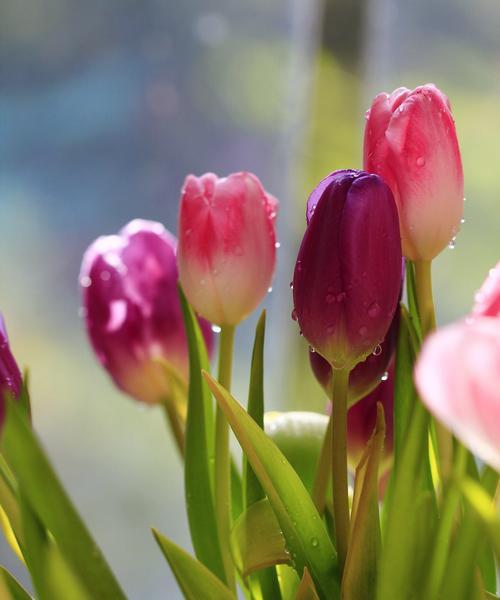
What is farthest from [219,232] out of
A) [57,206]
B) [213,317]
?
[57,206]

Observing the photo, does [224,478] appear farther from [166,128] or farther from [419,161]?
[166,128]

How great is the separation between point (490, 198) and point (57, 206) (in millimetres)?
620

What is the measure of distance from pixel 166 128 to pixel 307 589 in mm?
1155

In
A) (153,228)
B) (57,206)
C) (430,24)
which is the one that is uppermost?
(430,24)

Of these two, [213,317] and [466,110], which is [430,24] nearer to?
[466,110]

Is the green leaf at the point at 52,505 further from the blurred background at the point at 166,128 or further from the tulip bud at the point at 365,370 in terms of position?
the blurred background at the point at 166,128

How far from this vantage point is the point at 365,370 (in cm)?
35

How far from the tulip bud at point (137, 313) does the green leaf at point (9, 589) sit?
0.44ft

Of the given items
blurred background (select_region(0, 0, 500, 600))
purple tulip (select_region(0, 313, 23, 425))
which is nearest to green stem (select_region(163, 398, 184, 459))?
purple tulip (select_region(0, 313, 23, 425))

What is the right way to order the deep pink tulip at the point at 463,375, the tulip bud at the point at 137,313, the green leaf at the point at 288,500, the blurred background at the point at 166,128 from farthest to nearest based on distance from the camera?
the blurred background at the point at 166,128 < the tulip bud at the point at 137,313 < the green leaf at the point at 288,500 < the deep pink tulip at the point at 463,375

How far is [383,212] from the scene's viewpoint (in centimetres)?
31

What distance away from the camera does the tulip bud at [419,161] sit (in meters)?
0.34

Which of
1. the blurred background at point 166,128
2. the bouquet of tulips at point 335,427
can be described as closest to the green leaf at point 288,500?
the bouquet of tulips at point 335,427

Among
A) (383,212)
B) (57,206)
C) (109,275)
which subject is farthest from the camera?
(57,206)
